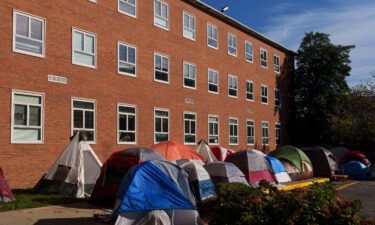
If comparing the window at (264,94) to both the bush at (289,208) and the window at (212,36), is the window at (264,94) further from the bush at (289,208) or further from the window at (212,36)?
the bush at (289,208)

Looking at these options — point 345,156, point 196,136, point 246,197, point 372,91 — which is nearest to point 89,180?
point 246,197

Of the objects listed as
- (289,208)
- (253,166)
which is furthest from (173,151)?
(289,208)

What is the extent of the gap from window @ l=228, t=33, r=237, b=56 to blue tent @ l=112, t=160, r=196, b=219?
22694 mm

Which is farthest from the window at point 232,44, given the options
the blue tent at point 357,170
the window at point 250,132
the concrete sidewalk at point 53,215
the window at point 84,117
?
the concrete sidewalk at point 53,215

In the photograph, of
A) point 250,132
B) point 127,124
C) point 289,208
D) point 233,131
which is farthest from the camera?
point 250,132

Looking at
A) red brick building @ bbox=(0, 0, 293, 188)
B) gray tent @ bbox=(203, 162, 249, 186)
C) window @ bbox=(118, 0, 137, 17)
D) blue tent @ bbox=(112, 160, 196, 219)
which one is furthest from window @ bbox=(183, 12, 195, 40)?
blue tent @ bbox=(112, 160, 196, 219)

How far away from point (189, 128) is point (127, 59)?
6920 mm

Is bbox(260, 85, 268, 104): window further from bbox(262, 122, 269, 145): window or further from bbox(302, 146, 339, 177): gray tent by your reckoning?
bbox(302, 146, 339, 177): gray tent

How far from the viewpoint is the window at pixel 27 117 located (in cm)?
1644

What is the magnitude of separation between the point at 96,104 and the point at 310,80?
2807 centimetres

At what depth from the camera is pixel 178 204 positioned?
10.2 meters

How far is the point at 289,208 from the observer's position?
25.2 feet

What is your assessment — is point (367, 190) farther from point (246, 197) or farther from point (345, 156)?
point (246, 197)

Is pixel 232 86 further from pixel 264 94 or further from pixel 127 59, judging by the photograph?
pixel 127 59
